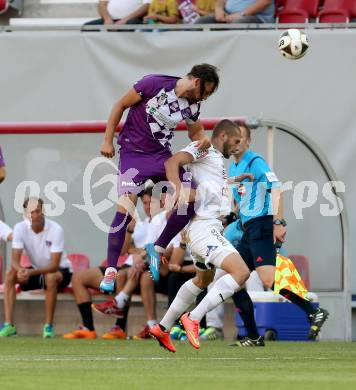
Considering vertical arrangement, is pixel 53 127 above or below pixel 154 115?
above

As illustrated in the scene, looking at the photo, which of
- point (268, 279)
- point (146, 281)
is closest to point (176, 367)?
point (268, 279)

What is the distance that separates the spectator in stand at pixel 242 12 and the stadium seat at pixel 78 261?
3.08m

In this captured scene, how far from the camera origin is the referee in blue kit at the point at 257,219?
10258 millimetres

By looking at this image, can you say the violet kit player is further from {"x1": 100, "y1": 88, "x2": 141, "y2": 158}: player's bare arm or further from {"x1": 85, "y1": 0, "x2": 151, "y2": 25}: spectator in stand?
{"x1": 85, "y1": 0, "x2": 151, "y2": 25}: spectator in stand

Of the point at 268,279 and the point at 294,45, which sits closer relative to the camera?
the point at 268,279

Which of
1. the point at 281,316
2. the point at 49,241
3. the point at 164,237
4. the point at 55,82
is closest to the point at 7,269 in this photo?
the point at 49,241

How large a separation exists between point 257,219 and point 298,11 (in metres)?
4.56

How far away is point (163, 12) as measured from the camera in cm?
1460

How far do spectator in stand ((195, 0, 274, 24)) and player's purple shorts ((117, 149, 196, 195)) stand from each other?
4.95m

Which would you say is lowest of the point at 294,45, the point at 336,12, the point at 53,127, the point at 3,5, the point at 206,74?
the point at 206,74

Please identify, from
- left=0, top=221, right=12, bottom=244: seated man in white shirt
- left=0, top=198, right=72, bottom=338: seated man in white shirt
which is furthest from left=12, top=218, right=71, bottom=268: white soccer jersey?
left=0, top=221, right=12, bottom=244: seated man in white shirt

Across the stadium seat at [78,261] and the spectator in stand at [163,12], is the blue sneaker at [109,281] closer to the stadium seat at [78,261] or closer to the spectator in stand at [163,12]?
the stadium seat at [78,261]

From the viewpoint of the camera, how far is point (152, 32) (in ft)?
45.8

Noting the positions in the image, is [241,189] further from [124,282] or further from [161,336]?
[124,282]
